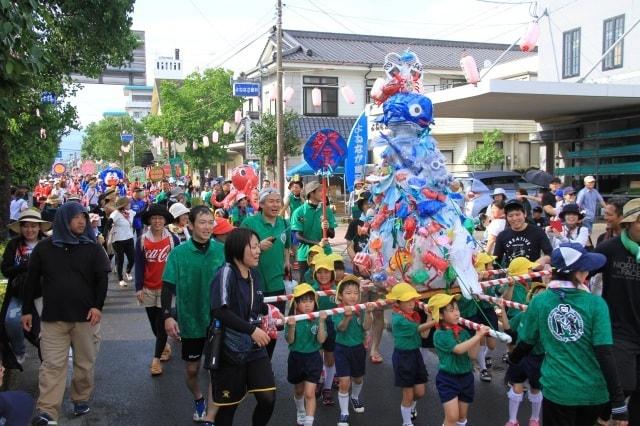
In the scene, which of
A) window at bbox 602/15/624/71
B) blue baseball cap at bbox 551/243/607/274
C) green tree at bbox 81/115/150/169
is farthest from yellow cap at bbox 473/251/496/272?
green tree at bbox 81/115/150/169

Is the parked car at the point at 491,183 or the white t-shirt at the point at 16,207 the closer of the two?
the white t-shirt at the point at 16,207

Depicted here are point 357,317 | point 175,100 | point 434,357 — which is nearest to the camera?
point 357,317

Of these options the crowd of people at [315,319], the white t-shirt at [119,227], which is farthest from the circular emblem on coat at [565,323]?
the white t-shirt at [119,227]

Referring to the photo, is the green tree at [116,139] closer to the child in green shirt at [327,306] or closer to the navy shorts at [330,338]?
the child in green shirt at [327,306]

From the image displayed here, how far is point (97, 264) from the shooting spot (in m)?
5.16

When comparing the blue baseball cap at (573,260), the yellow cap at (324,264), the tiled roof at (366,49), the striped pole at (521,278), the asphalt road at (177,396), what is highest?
the tiled roof at (366,49)

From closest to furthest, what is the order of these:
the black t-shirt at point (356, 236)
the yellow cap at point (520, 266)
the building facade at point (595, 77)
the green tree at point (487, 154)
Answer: the yellow cap at point (520, 266) < the black t-shirt at point (356, 236) < the building facade at point (595, 77) < the green tree at point (487, 154)

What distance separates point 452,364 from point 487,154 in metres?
25.1

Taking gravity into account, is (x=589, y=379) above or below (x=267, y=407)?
above

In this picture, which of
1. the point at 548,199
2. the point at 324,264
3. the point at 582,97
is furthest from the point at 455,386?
the point at 582,97

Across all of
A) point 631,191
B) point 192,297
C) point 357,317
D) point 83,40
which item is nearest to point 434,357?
point 357,317

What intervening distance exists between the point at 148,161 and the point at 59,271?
57.9 meters

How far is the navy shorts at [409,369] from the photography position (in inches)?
192

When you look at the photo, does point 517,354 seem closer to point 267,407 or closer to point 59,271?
point 267,407
